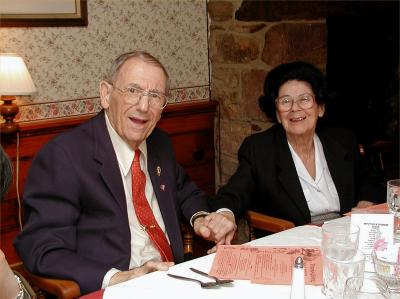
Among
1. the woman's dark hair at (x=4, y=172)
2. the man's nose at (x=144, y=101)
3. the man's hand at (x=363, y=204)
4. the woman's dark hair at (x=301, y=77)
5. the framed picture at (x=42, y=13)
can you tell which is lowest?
the man's hand at (x=363, y=204)

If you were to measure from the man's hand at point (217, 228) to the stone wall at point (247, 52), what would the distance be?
1289 mm

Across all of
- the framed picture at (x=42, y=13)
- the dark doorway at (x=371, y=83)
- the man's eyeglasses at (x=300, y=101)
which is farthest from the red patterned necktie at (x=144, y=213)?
the dark doorway at (x=371, y=83)

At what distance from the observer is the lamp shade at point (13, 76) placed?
2504mm

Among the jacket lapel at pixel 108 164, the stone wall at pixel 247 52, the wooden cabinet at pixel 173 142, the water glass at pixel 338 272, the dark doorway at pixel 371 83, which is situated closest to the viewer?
the water glass at pixel 338 272

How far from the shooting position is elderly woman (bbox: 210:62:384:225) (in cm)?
233

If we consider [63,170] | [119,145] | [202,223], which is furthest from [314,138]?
[63,170]

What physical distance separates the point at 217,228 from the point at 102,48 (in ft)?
5.07

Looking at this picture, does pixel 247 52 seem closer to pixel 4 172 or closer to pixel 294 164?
pixel 294 164

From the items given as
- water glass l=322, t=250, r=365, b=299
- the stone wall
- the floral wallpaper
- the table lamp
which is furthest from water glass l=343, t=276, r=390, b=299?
the floral wallpaper

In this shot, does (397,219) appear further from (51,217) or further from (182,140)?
Result: (182,140)

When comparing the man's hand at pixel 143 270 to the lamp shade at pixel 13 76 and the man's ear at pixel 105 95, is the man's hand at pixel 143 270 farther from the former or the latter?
the lamp shade at pixel 13 76

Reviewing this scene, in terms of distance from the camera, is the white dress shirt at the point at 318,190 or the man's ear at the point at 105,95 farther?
the white dress shirt at the point at 318,190

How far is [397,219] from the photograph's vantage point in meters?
1.67

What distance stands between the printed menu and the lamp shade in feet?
4.57
